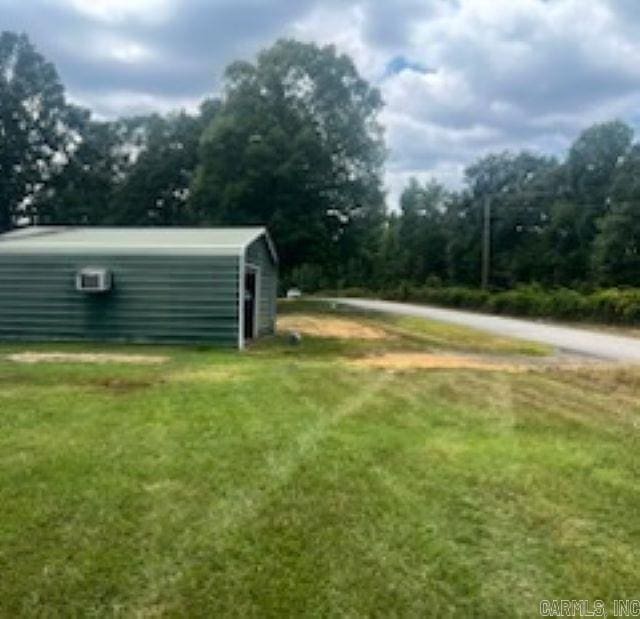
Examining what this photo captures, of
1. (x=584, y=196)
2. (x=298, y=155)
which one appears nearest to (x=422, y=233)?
(x=584, y=196)

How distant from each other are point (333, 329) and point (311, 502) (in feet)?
61.6

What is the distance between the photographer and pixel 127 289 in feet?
56.8

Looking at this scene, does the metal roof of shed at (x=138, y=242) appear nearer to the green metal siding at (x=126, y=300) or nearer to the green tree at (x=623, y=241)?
the green metal siding at (x=126, y=300)

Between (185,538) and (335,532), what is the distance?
0.81 metres

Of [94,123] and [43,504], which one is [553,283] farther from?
[43,504]

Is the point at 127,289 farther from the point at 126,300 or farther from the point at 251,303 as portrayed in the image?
the point at 251,303

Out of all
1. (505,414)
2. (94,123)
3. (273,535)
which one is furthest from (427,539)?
(94,123)

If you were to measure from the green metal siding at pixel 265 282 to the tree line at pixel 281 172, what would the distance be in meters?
14.9

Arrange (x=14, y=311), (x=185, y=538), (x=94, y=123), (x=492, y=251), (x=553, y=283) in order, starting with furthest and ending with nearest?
(x=492, y=251), (x=553, y=283), (x=94, y=123), (x=14, y=311), (x=185, y=538)

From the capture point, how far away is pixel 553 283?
57062 millimetres

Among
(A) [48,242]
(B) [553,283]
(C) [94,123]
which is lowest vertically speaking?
(B) [553,283]

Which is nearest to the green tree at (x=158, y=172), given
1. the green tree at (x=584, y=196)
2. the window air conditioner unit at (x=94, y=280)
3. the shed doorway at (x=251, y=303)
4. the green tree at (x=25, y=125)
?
the green tree at (x=25, y=125)

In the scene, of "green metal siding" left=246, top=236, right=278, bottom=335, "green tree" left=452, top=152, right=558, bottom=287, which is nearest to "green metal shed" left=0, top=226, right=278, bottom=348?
"green metal siding" left=246, top=236, right=278, bottom=335

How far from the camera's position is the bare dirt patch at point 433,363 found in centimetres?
1330
